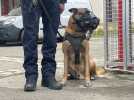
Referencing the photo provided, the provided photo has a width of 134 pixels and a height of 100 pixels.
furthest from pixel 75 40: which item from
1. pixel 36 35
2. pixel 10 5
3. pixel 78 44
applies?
pixel 10 5

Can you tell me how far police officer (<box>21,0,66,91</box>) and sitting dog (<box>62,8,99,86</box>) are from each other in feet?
1.34

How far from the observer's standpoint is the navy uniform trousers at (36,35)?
6.96 metres

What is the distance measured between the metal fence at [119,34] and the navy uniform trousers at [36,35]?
1789 millimetres

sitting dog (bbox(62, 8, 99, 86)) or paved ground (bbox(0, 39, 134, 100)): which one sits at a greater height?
sitting dog (bbox(62, 8, 99, 86))

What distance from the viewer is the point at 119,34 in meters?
8.82

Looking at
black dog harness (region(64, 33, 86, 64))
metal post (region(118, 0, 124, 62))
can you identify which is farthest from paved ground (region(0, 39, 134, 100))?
black dog harness (region(64, 33, 86, 64))

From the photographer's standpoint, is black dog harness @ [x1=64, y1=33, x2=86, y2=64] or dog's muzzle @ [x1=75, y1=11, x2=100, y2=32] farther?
black dog harness @ [x1=64, y1=33, x2=86, y2=64]

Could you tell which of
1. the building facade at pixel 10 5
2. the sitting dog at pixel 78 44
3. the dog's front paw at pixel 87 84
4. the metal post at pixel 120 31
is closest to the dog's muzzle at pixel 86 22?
the sitting dog at pixel 78 44

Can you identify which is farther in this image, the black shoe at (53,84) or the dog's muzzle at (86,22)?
the dog's muzzle at (86,22)

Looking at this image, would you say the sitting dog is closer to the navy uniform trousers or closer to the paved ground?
the paved ground

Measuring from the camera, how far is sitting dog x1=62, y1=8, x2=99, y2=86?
7.56 m

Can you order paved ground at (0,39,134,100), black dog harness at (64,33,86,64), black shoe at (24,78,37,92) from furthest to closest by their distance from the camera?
black dog harness at (64,33,86,64), black shoe at (24,78,37,92), paved ground at (0,39,134,100)

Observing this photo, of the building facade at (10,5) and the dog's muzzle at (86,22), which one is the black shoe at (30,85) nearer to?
the dog's muzzle at (86,22)

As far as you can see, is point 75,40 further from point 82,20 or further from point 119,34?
point 119,34
